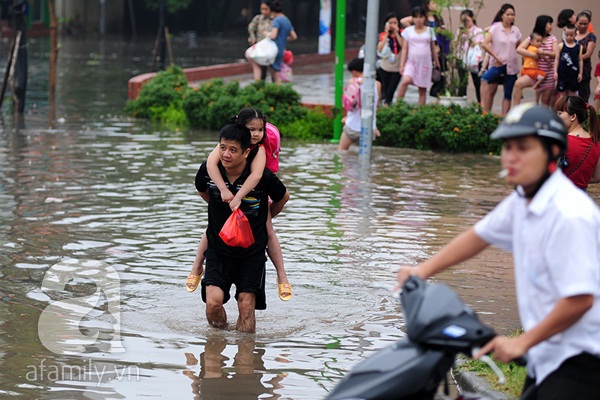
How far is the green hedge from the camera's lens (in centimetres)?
1744

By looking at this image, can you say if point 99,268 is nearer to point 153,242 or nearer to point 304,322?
point 153,242

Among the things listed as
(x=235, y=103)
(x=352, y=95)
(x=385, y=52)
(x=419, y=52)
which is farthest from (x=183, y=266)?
(x=385, y=52)

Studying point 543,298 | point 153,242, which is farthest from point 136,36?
point 543,298

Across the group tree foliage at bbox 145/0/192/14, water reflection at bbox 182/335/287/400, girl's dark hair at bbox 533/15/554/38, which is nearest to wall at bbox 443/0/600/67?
girl's dark hair at bbox 533/15/554/38

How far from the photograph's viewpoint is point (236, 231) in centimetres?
735

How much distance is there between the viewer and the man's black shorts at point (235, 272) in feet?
24.8

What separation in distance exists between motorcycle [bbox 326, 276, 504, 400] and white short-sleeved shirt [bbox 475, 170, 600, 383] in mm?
250

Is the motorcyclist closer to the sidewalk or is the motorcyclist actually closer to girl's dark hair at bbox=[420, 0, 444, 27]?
girl's dark hair at bbox=[420, 0, 444, 27]

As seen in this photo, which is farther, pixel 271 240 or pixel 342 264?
pixel 342 264

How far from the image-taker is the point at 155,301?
8711 mm

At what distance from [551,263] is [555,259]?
0.07ft

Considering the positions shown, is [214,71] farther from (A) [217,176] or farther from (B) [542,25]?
(A) [217,176]

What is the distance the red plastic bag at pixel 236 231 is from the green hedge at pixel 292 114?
33.5ft

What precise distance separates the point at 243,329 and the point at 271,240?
2.22 ft
